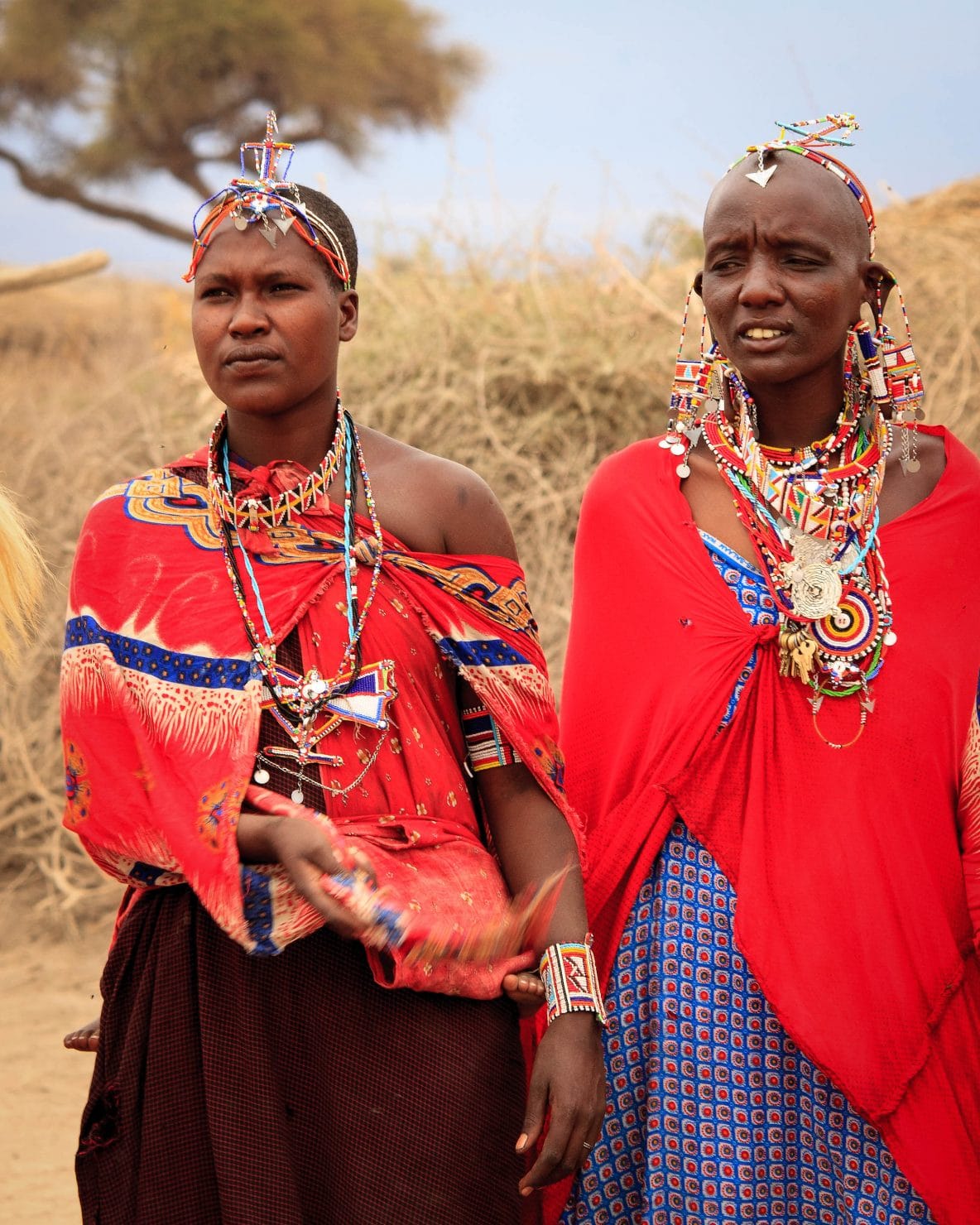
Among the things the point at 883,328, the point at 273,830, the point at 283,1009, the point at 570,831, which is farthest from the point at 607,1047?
the point at 883,328

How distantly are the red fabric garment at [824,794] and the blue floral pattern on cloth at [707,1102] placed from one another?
48 millimetres

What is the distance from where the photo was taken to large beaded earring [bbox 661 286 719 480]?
2.93 metres

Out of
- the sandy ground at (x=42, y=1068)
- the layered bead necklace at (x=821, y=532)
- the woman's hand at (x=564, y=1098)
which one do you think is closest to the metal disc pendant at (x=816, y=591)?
the layered bead necklace at (x=821, y=532)

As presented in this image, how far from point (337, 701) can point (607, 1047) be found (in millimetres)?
854

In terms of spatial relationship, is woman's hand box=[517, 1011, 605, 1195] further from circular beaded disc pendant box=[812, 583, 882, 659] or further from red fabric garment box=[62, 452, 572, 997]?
circular beaded disc pendant box=[812, 583, 882, 659]

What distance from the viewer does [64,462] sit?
739cm

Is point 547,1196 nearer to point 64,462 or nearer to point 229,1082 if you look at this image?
point 229,1082

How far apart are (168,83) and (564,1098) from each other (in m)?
18.4

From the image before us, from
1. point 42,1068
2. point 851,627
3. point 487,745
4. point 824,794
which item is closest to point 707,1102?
point 824,794

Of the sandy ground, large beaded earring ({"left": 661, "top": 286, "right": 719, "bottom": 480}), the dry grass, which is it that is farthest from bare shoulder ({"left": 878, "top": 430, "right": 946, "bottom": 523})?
the dry grass

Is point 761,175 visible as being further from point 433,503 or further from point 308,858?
point 308,858

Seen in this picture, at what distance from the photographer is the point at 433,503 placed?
8.32ft

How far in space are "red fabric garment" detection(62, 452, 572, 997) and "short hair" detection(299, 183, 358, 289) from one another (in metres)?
0.36

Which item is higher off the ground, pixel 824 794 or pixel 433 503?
pixel 433 503
